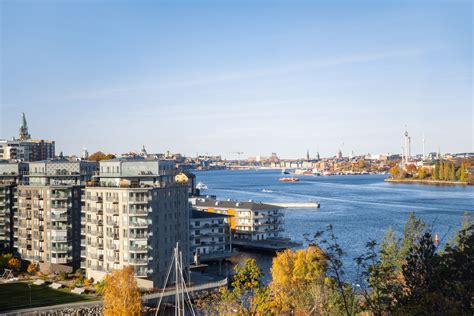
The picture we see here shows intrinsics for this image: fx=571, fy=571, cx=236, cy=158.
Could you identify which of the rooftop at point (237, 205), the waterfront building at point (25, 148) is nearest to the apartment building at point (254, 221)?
the rooftop at point (237, 205)

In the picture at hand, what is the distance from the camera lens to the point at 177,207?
85.9 feet

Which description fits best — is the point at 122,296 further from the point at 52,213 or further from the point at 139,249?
the point at 52,213

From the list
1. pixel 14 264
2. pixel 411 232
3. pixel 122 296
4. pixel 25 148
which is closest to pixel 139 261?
pixel 122 296

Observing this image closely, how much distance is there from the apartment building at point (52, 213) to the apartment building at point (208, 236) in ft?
21.8

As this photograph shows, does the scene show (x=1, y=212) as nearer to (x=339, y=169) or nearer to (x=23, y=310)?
(x=23, y=310)

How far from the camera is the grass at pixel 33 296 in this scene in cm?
2166

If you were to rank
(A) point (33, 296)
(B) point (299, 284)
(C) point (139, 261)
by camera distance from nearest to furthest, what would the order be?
1. (B) point (299, 284)
2. (A) point (33, 296)
3. (C) point (139, 261)

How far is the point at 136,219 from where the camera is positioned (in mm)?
24156

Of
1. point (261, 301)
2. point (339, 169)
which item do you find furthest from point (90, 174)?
point (339, 169)

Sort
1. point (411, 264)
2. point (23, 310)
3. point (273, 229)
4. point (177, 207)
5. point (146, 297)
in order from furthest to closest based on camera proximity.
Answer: point (273, 229)
point (177, 207)
point (146, 297)
point (23, 310)
point (411, 264)

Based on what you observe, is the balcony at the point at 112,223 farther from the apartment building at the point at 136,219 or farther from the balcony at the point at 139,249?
the balcony at the point at 139,249

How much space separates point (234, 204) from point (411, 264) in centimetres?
3259

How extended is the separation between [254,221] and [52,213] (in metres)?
14.8

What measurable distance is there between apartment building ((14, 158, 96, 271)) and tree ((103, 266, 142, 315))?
842 cm
